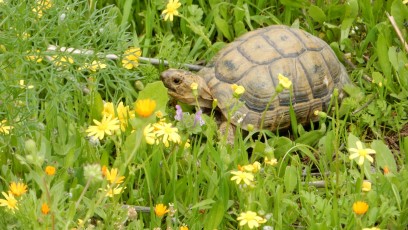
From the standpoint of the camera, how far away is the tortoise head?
4.64 m

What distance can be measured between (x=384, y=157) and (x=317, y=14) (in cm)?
143

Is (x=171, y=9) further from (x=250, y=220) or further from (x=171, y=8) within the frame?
(x=250, y=220)

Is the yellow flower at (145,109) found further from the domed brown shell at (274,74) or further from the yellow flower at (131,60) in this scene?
the domed brown shell at (274,74)

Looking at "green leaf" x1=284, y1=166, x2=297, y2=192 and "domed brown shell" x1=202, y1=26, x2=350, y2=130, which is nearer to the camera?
"green leaf" x1=284, y1=166, x2=297, y2=192

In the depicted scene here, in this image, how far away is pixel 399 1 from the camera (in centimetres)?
515

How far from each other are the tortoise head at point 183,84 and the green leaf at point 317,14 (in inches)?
37.9

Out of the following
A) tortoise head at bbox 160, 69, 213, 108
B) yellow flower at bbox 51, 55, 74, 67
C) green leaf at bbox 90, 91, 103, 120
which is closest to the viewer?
yellow flower at bbox 51, 55, 74, 67

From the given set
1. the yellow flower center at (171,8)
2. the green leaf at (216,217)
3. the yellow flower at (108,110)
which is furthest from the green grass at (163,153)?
the yellow flower center at (171,8)

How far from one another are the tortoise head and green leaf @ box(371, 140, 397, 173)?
3.47ft

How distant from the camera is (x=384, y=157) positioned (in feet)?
13.6

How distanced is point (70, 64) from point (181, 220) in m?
0.87

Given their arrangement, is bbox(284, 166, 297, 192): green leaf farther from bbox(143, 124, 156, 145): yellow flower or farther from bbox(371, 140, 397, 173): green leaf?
bbox(143, 124, 156, 145): yellow flower

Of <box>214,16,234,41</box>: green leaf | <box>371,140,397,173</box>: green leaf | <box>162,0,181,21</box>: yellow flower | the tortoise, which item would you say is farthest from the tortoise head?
<box>371,140,397,173</box>: green leaf

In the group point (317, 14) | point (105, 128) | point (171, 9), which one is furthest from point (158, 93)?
point (317, 14)
